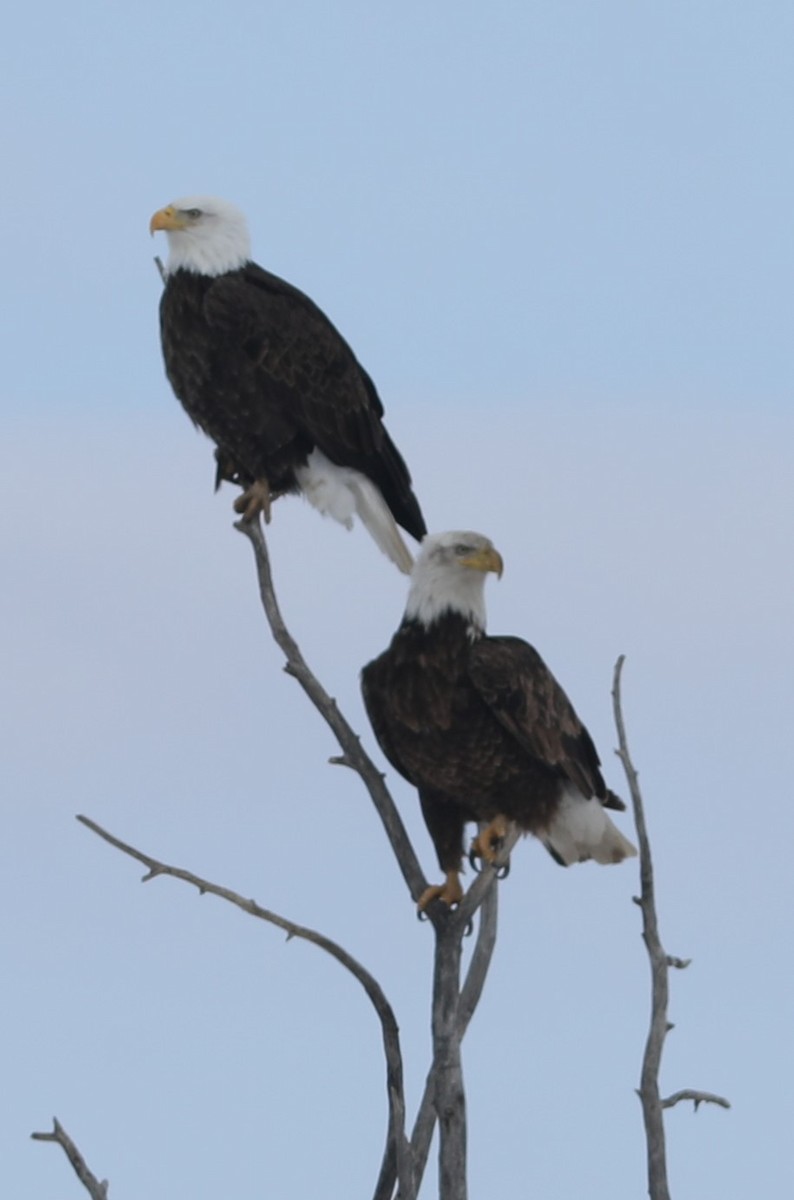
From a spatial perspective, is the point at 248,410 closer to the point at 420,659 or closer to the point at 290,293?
the point at 290,293

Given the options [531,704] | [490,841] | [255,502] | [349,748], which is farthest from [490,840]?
[255,502]

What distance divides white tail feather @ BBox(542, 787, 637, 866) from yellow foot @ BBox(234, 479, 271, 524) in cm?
164

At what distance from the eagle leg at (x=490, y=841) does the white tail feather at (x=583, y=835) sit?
0.18m

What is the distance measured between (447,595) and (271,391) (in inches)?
59.8

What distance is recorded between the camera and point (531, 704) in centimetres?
715

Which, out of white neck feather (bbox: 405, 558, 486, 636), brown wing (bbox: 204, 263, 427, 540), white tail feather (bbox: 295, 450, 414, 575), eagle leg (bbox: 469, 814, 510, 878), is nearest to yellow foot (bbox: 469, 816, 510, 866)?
eagle leg (bbox: 469, 814, 510, 878)

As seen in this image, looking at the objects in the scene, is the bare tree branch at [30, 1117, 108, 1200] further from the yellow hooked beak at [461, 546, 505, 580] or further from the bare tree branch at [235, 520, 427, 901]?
the yellow hooked beak at [461, 546, 505, 580]

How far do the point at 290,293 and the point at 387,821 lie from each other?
261cm

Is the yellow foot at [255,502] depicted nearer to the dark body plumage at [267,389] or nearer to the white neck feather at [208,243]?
the dark body plumage at [267,389]

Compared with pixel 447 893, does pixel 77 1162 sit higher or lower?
lower

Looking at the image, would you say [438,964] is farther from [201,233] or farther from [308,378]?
[201,233]

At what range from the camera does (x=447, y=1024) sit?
6.72 m

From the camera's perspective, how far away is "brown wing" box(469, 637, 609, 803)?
23.5 ft

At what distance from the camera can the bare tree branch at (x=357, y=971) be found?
6.64 meters
